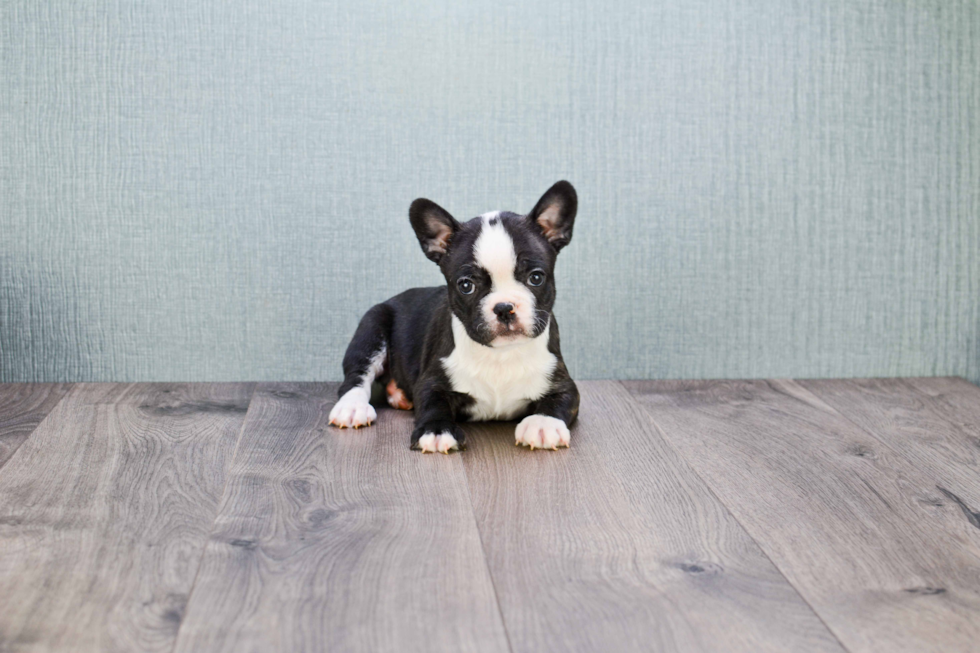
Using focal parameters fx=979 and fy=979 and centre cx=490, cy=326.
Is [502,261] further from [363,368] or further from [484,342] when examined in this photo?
[363,368]

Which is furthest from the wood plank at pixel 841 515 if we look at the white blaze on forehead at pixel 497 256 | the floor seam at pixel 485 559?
the white blaze on forehead at pixel 497 256

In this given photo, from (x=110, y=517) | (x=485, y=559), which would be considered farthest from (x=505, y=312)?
(x=110, y=517)

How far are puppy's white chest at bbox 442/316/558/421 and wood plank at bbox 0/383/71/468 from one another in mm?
999

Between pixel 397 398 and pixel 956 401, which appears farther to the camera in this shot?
pixel 956 401

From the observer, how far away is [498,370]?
91.5 inches

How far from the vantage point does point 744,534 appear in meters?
1.69

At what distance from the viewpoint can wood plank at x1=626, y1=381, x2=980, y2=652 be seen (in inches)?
54.6

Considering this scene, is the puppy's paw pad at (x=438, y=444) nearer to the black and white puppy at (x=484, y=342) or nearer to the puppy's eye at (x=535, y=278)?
the black and white puppy at (x=484, y=342)

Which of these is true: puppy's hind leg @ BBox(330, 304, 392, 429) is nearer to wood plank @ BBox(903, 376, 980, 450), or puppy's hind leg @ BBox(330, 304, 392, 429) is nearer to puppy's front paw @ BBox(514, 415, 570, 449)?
puppy's front paw @ BBox(514, 415, 570, 449)

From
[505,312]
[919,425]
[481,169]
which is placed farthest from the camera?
[481,169]

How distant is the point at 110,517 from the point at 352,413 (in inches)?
29.3

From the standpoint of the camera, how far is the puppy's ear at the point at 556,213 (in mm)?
2232

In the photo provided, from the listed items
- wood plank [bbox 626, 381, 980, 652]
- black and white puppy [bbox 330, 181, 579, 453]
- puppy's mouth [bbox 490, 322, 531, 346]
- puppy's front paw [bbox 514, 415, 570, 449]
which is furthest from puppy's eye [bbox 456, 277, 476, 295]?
wood plank [bbox 626, 381, 980, 652]

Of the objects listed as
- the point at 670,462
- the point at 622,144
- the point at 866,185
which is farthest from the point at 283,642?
the point at 866,185
